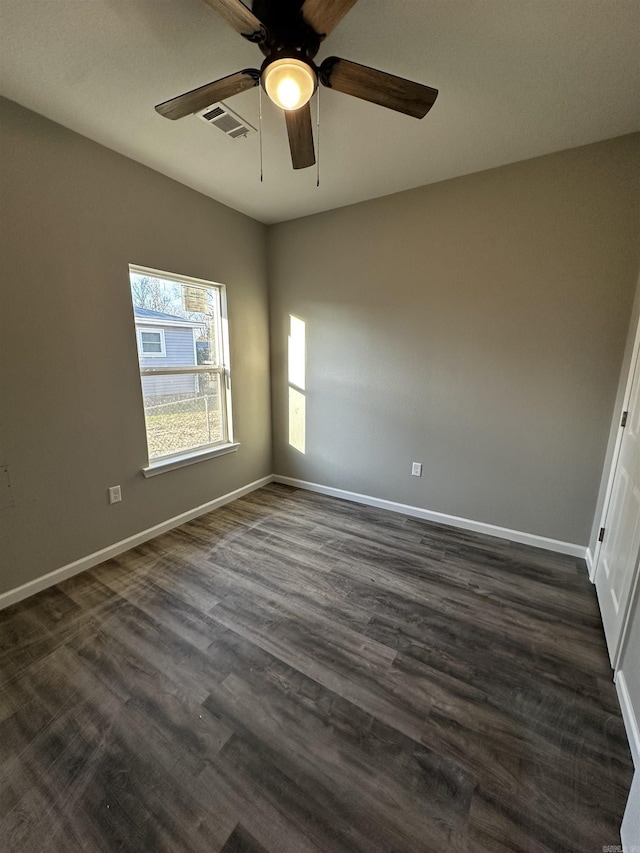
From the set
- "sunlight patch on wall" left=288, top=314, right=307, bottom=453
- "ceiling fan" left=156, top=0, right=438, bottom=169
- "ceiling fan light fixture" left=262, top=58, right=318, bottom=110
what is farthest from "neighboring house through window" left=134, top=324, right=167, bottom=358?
"ceiling fan light fixture" left=262, top=58, right=318, bottom=110

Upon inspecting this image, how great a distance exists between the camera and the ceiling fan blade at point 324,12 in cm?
101

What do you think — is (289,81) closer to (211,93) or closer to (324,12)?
(324,12)

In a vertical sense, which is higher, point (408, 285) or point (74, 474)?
point (408, 285)

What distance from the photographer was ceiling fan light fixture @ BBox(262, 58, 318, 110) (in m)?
1.16

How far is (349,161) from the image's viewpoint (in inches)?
87.0

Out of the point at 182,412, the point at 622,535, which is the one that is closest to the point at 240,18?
the point at 182,412

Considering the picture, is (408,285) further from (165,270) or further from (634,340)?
(165,270)

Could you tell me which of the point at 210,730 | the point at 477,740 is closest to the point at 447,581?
the point at 477,740

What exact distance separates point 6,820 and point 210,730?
0.59 metres

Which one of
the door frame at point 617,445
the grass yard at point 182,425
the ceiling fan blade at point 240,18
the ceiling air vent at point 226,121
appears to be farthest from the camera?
the grass yard at point 182,425

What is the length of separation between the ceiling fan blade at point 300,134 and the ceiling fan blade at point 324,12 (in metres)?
0.22

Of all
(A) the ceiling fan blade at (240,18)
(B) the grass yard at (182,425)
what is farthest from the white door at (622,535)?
(B) the grass yard at (182,425)

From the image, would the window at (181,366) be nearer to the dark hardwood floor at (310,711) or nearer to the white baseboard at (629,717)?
the dark hardwood floor at (310,711)

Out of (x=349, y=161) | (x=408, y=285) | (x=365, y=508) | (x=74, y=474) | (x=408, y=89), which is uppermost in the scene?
(x=349, y=161)
